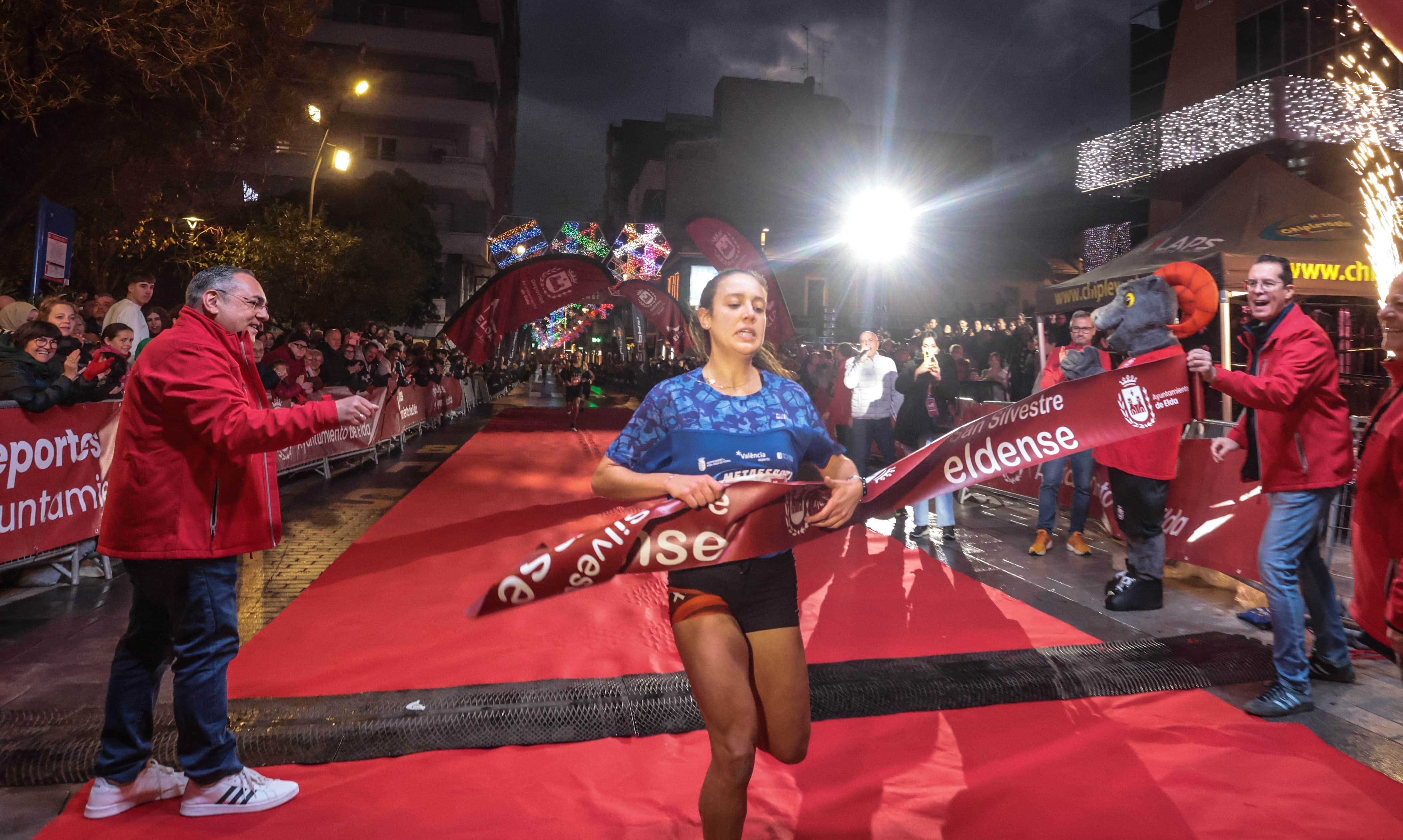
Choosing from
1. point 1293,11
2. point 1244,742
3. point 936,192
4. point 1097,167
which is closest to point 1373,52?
point 1293,11

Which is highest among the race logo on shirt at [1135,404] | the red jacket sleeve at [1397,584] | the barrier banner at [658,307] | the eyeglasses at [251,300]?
the barrier banner at [658,307]

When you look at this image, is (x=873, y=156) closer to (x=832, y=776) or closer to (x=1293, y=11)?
(x=1293, y=11)

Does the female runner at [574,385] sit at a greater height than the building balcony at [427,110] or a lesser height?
lesser

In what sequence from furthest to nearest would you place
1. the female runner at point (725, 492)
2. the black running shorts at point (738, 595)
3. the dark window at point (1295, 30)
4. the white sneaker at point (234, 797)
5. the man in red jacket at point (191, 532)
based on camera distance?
the dark window at point (1295, 30)
the white sneaker at point (234, 797)
the man in red jacket at point (191, 532)
the black running shorts at point (738, 595)
the female runner at point (725, 492)

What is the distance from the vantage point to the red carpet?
2936 mm

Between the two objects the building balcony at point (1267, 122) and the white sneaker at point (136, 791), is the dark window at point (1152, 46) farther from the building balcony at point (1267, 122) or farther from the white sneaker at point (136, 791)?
the white sneaker at point (136, 791)

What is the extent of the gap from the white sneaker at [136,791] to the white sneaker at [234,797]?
12 centimetres

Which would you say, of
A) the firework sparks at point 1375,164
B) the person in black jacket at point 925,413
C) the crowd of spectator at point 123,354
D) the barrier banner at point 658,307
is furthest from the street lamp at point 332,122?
the firework sparks at point 1375,164

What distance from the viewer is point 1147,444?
5.78 m

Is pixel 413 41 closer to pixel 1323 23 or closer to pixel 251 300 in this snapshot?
pixel 1323 23

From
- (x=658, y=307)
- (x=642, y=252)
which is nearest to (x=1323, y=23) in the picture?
(x=658, y=307)

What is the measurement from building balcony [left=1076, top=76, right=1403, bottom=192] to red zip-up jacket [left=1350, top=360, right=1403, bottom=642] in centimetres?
1507

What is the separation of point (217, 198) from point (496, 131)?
4535 cm

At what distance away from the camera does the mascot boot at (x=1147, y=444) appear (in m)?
5.45
